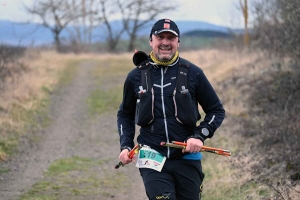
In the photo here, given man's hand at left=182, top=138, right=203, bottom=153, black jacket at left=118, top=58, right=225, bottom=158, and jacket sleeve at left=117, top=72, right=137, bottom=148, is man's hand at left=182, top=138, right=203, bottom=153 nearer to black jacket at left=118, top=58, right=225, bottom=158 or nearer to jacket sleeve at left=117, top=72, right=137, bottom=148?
black jacket at left=118, top=58, right=225, bottom=158

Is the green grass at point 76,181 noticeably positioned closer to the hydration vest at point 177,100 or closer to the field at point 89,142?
the field at point 89,142

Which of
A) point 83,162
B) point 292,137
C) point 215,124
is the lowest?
point 83,162

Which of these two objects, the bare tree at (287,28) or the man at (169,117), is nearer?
the man at (169,117)

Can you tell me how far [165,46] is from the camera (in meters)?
4.16

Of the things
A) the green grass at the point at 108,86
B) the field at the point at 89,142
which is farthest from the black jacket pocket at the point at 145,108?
the green grass at the point at 108,86

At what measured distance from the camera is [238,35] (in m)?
26.5

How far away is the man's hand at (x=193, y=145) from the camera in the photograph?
4.00 meters

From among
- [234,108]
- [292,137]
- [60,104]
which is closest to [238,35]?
[60,104]

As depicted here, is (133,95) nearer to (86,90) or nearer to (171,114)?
(171,114)

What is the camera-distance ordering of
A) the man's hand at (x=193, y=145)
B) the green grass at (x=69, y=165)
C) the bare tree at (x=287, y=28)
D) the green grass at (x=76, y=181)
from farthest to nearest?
1. the bare tree at (x=287, y=28)
2. the green grass at (x=69, y=165)
3. the green grass at (x=76, y=181)
4. the man's hand at (x=193, y=145)

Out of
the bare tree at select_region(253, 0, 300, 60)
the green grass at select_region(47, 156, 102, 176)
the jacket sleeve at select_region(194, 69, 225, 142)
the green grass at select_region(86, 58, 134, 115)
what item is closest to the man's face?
the jacket sleeve at select_region(194, 69, 225, 142)

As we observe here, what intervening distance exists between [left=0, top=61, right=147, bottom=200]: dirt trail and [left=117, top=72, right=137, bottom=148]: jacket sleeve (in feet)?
11.1

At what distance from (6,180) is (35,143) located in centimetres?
294

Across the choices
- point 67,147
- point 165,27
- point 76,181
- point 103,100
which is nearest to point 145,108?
point 165,27
